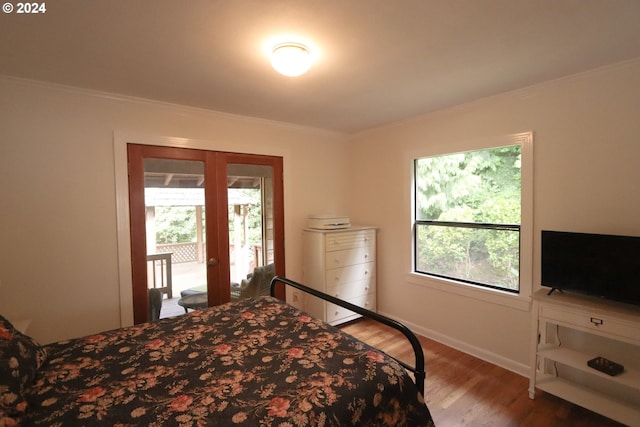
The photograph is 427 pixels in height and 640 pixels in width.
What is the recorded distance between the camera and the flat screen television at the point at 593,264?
5.96ft

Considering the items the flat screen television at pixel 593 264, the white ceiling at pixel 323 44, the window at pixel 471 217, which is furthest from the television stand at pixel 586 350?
the white ceiling at pixel 323 44

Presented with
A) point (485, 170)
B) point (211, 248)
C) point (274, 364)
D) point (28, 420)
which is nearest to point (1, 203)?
point (211, 248)

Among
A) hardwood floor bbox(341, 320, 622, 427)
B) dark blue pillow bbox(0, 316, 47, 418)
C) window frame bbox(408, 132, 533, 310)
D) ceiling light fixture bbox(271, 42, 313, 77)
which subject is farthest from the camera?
window frame bbox(408, 132, 533, 310)

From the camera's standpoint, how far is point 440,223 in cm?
314

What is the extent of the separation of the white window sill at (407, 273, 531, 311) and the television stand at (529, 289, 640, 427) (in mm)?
246

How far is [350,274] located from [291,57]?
8.16ft

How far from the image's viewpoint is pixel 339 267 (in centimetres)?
334

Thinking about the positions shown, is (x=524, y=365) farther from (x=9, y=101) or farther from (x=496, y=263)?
(x=9, y=101)

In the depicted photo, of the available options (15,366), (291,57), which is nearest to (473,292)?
(291,57)

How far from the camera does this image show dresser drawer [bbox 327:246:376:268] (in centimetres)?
328

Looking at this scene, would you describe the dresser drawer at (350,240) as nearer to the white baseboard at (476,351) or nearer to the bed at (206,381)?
the white baseboard at (476,351)

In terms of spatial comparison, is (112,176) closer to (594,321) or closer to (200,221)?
(200,221)

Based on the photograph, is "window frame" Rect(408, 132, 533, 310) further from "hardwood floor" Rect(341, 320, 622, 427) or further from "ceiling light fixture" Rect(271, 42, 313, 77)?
"ceiling light fixture" Rect(271, 42, 313, 77)

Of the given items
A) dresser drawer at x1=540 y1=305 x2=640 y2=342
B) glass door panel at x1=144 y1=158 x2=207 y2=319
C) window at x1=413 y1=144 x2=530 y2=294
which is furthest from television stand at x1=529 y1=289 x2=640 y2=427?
glass door panel at x1=144 y1=158 x2=207 y2=319
